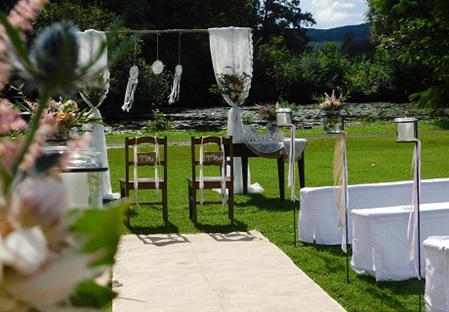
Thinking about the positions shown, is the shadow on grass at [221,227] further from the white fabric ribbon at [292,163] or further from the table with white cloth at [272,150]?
the table with white cloth at [272,150]

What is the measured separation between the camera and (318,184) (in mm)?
12438

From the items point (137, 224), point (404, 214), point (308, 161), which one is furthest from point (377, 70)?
point (404, 214)

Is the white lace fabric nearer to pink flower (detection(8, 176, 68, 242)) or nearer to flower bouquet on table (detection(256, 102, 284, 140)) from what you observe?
flower bouquet on table (detection(256, 102, 284, 140))

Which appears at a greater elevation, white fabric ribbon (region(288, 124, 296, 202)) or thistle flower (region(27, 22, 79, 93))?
thistle flower (region(27, 22, 79, 93))

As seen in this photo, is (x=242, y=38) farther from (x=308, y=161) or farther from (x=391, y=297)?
(x=391, y=297)

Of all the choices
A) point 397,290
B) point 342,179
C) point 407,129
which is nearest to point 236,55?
point 342,179

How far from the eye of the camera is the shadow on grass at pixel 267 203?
10195mm

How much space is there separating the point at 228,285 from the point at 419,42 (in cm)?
2093

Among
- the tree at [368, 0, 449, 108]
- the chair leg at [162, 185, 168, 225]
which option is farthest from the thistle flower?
the tree at [368, 0, 449, 108]

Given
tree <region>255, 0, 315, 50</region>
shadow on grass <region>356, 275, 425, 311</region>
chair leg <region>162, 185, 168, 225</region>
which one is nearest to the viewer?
shadow on grass <region>356, 275, 425, 311</region>

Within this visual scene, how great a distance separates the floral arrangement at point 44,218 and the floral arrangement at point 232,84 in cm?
1078

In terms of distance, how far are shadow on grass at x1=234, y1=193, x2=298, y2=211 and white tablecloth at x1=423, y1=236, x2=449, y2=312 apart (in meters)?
4.74

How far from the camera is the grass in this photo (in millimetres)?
6098

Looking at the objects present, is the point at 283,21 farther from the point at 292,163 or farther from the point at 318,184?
the point at 292,163
